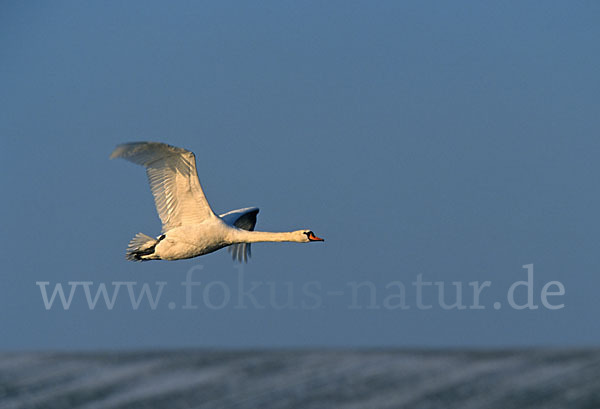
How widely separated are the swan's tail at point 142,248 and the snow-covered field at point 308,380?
18363 mm

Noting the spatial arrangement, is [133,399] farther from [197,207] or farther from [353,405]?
[197,207]

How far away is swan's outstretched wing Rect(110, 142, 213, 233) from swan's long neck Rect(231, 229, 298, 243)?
34.8 inches

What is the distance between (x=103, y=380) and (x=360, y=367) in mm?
12936

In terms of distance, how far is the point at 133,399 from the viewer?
43656 mm

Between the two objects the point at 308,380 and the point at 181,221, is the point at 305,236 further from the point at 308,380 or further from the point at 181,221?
the point at 308,380

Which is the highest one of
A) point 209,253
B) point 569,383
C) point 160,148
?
point 160,148

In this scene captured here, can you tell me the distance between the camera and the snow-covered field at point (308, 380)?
41.8 metres

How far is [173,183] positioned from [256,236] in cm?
230

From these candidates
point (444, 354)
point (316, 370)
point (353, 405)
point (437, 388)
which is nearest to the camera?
point (353, 405)

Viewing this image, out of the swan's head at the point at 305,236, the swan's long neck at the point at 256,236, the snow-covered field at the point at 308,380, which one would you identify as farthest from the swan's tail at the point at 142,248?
the snow-covered field at the point at 308,380

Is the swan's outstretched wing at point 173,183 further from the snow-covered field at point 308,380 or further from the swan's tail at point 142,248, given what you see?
the snow-covered field at point 308,380

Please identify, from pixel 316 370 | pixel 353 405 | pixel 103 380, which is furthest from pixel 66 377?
pixel 353 405

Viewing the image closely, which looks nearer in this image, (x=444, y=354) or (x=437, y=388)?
(x=437, y=388)

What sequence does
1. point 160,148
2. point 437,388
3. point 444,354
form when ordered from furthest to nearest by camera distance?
point 444,354, point 437,388, point 160,148
